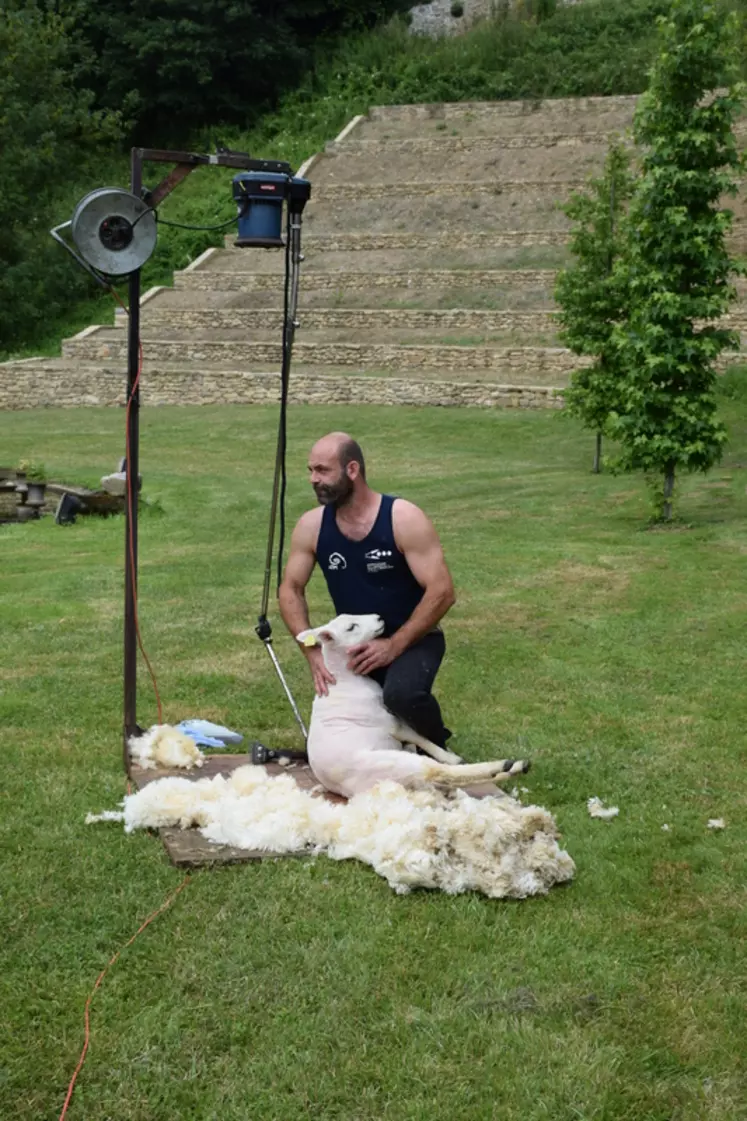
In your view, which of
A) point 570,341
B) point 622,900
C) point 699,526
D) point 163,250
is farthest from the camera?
point 163,250

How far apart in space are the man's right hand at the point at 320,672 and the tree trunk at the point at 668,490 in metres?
7.67

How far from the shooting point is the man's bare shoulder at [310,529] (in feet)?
13.9

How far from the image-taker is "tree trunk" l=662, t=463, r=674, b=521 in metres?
11.2

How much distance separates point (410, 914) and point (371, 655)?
107 centimetres

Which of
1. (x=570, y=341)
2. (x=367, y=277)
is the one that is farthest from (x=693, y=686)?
(x=367, y=277)

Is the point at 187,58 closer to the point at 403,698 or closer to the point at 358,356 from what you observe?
the point at 358,356

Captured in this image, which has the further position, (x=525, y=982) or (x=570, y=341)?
(x=570, y=341)

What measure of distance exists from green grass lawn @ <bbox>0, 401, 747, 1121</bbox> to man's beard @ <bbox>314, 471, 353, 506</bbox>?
1.24 metres

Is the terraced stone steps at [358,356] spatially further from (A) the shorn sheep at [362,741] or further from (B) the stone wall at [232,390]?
(A) the shorn sheep at [362,741]

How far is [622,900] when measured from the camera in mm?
3428

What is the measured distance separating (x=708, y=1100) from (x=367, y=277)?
84.6ft

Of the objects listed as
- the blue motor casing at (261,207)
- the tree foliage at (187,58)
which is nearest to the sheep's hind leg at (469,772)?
the blue motor casing at (261,207)

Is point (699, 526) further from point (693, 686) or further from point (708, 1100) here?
point (708, 1100)

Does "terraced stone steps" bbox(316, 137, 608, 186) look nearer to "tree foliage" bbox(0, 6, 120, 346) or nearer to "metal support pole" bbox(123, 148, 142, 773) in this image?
"tree foliage" bbox(0, 6, 120, 346)
